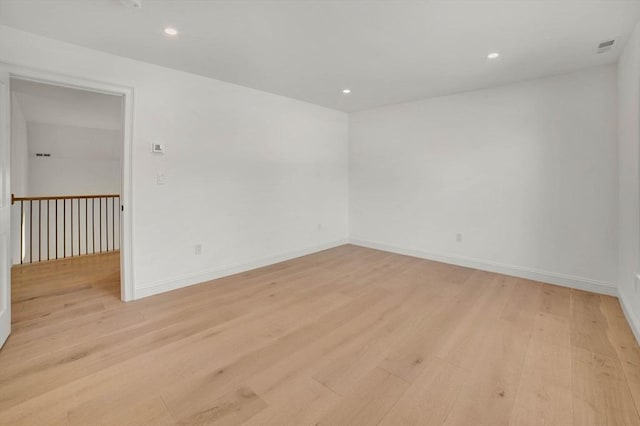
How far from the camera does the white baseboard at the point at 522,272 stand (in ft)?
10.3

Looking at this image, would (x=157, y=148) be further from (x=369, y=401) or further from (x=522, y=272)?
(x=522, y=272)

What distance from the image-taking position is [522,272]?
3645 mm

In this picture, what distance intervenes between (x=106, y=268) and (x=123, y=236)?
161 cm

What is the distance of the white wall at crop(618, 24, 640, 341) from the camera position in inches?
89.0

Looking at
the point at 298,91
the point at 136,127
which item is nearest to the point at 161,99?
the point at 136,127

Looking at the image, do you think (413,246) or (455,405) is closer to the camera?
(455,405)

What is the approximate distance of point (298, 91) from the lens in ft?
13.3

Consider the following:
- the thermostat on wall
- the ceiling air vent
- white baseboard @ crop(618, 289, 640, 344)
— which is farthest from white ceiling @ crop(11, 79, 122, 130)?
white baseboard @ crop(618, 289, 640, 344)

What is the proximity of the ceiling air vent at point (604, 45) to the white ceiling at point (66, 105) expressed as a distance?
516 centimetres

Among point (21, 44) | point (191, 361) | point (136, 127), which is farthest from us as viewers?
point (136, 127)

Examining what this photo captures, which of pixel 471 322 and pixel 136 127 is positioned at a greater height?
pixel 136 127

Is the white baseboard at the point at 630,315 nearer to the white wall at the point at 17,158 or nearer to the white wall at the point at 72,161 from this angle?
the white wall at the point at 17,158

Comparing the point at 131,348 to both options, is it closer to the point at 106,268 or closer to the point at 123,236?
the point at 123,236

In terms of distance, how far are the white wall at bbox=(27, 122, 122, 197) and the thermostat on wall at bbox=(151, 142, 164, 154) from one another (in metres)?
4.22
